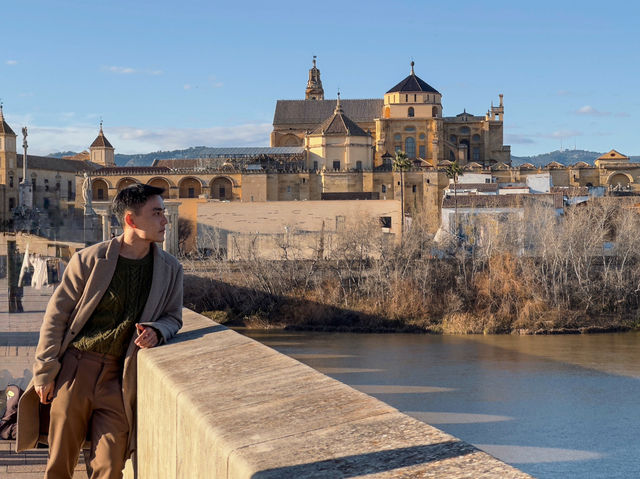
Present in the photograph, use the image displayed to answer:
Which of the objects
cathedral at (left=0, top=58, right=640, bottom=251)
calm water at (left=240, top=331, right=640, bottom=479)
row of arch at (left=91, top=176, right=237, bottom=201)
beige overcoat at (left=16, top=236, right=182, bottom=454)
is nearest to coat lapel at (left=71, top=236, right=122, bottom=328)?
beige overcoat at (left=16, top=236, right=182, bottom=454)

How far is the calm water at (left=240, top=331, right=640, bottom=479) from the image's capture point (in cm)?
1667

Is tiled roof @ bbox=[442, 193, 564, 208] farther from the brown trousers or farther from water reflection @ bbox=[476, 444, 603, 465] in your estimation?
the brown trousers

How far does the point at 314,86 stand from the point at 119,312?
7260cm

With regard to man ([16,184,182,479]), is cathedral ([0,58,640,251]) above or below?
above

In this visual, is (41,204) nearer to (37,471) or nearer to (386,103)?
(386,103)

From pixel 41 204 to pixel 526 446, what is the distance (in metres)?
48.6

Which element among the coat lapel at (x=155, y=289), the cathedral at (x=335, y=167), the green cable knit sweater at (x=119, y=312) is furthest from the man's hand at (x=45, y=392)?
the cathedral at (x=335, y=167)

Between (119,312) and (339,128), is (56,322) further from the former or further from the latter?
(339,128)

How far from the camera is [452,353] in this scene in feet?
89.6

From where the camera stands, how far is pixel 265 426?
249cm

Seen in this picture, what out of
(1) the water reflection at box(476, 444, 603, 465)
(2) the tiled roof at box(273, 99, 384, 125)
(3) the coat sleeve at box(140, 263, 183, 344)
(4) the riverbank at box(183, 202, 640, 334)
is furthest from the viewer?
(2) the tiled roof at box(273, 99, 384, 125)

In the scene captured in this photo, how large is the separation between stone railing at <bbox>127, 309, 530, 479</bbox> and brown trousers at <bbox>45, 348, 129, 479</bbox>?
10cm

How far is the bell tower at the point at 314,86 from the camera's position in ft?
244

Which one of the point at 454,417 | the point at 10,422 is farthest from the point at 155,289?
the point at 454,417
